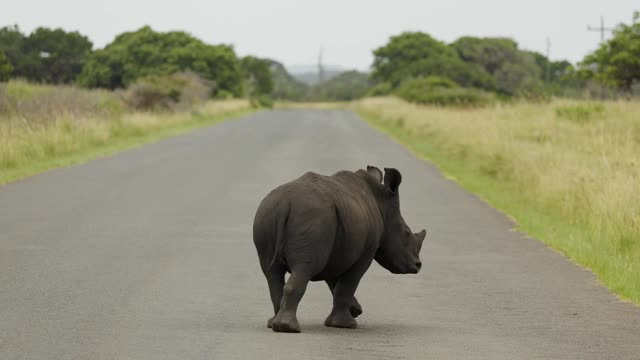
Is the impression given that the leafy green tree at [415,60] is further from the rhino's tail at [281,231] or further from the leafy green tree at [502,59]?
the rhino's tail at [281,231]

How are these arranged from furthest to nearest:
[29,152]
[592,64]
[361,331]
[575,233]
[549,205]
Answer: [592,64] < [29,152] < [549,205] < [575,233] < [361,331]

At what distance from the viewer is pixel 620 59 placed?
136 ft

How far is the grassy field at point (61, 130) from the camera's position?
24.7 meters

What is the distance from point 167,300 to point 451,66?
92.2 metres

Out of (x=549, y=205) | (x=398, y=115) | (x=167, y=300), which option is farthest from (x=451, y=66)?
(x=167, y=300)

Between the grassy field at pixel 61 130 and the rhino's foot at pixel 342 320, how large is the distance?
13992 millimetres

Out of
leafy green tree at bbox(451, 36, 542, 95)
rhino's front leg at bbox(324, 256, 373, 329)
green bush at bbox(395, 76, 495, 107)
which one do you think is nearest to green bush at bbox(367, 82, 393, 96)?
leafy green tree at bbox(451, 36, 542, 95)

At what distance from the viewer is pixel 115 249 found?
12391 mm

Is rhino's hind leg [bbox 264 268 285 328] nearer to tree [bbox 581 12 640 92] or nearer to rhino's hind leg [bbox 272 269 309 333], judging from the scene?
rhino's hind leg [bbox 272 269 309 333]

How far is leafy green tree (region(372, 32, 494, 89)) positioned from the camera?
101 meters

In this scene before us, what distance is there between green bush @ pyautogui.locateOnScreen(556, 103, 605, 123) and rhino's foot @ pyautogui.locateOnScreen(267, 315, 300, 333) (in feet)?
82.9

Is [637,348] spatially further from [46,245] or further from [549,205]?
[549,205]

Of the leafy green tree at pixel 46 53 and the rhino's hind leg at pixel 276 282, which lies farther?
the leafy green tree at pixel 46 53

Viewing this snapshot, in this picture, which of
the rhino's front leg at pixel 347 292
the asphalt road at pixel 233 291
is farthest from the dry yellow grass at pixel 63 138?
the rhino's front leg at pixel 347 292
